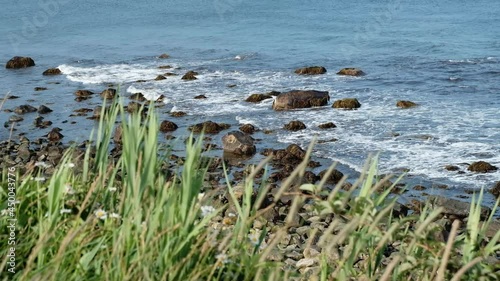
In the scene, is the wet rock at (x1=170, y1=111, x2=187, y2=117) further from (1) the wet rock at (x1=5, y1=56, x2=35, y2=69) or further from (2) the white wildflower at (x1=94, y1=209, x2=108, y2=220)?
(2) the white wildflower at (x1=94, y1=209, x2=108, y2=220)

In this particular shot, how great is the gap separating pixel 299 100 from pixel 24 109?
29.5 ft

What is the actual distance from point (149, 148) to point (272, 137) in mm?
17360

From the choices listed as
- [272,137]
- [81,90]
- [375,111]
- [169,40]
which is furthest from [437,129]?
[169,40]

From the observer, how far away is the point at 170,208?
549 centimetres

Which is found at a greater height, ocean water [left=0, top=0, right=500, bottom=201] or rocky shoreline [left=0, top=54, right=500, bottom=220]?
rocky shoreline [left=0, top=54, right=500, bottom=220]

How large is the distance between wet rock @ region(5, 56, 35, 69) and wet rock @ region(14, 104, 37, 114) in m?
10.5

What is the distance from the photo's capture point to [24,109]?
87.5 ft

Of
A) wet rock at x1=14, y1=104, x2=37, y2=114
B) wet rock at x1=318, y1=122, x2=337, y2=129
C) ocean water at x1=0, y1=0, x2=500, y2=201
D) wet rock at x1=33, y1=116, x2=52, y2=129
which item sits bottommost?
ocean water at x1=0, y1=0, x2=500, y2=201

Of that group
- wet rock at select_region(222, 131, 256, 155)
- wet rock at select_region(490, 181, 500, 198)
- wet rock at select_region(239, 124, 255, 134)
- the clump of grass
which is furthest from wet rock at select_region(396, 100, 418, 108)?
the clump of grass

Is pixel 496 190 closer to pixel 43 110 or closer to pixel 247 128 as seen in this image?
pixel 247 128

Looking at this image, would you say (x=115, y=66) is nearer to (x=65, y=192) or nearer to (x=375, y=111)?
(x=375, y=111)

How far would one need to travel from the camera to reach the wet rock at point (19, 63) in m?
36.8

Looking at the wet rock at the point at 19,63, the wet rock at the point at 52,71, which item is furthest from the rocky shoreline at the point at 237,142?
the wet rock at the point at 19,63

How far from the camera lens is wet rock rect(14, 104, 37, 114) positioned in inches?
1044
